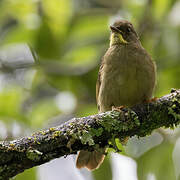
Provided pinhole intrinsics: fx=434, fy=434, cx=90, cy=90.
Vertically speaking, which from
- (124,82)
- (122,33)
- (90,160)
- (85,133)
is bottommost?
(85,133)

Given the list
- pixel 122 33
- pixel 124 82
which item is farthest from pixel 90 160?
pixel 122 33

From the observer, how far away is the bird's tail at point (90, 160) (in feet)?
14.0

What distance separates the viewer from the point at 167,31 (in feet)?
15.9

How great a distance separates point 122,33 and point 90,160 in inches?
63.4

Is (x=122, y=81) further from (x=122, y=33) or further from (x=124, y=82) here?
(x=122, y=33)

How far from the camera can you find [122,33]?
16.7 ft

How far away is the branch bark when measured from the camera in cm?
320

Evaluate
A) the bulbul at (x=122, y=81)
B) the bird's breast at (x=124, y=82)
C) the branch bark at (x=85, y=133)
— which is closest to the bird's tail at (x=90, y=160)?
the bulbul at (x=122, y=81)

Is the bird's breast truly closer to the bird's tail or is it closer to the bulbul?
the bulbul

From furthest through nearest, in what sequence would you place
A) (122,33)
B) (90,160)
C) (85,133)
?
(122,33) → (90,160) → (85,133)

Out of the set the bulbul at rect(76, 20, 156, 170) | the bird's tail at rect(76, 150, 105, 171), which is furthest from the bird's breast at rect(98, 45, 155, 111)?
the bird's tail at rect(76, 150, 105, 171)

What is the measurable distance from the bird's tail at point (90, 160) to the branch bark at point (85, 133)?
780 mm

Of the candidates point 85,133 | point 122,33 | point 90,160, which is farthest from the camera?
point 122,33

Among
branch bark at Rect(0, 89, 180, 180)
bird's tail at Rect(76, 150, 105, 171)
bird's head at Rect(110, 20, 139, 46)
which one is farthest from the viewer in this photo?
bird's head at Rect(110, 20, 139, 46)
